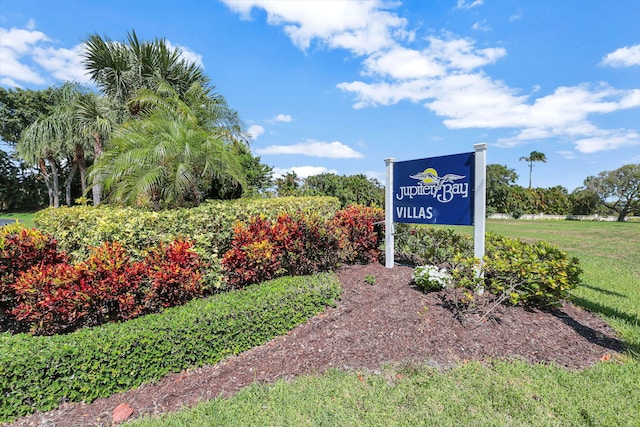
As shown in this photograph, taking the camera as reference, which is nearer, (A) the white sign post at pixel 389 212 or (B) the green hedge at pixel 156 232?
(B) the green hedge at pixel 156 232

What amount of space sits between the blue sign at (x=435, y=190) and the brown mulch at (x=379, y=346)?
121cm

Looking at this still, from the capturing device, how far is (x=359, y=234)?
5.23 metres

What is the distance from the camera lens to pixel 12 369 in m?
2.34

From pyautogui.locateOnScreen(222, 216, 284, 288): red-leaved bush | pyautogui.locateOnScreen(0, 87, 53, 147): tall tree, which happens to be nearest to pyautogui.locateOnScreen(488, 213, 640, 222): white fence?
pyautogui.locateOnScreen(222, 216, 284, 288): red-leaved bush

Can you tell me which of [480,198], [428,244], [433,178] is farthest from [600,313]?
[433,178]

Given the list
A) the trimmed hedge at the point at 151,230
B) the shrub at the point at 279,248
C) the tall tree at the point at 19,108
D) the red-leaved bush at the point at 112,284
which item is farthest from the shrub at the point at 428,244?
the tall tree at the point at 19,108

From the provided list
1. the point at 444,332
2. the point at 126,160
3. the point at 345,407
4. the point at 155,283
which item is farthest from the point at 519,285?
the point at 126,160

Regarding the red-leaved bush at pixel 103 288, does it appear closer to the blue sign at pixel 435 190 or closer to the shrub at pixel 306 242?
the shrub at pixel 306 242

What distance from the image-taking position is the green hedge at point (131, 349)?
239 cm

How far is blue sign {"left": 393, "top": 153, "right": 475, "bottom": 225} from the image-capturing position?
4.30 meters

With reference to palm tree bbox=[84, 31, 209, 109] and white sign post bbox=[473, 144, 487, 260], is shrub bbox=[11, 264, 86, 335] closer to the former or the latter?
white sign post bbox=[473, 144, 487, 260]

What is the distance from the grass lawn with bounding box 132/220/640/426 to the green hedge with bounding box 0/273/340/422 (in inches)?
21.8

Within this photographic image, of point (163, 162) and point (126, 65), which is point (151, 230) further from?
point (126, 65)

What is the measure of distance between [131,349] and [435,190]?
407 cm
